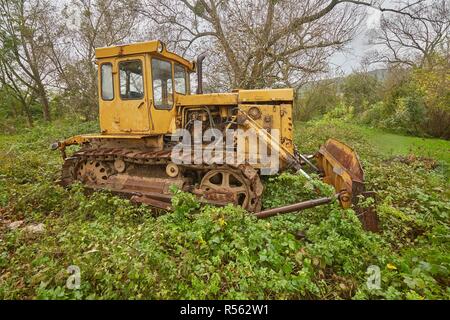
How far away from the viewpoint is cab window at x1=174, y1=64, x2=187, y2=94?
5.94 meters

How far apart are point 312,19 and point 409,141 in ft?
20.9

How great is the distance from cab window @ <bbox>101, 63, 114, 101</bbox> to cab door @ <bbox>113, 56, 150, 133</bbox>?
191mm

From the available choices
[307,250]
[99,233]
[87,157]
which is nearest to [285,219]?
[307,250]

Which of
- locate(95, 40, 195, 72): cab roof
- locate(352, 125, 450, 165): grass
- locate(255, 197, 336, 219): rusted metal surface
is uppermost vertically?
locate(95, 40, 195, 72): cab roof

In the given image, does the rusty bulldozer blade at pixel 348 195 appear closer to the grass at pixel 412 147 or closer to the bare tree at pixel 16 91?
the grass at pixel 412 147

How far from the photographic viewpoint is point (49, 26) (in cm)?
1745

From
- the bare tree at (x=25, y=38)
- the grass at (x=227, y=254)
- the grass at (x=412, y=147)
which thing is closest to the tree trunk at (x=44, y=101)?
the bare tree at (x=25, y=38)

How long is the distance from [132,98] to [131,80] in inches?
13.5

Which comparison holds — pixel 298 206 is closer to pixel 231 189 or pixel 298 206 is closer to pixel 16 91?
pixel 231 189

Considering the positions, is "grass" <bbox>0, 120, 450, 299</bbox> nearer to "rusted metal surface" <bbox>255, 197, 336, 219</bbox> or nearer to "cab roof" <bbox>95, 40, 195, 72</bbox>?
"rusted metal surface" <bbox>255, 197, 336, 219</bbox>

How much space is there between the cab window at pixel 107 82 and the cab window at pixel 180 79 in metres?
1.23

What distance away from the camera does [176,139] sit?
5.95 metres

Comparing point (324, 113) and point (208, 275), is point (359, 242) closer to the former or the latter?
point (208, 275)

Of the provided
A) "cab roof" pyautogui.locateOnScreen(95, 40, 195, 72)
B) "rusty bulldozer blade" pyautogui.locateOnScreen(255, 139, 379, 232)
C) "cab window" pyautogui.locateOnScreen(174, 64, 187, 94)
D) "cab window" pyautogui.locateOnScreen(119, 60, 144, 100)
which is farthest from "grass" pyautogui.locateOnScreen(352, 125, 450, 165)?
"cab window" pyautogui.locateOnScreen(119, 60, 144, 100)
